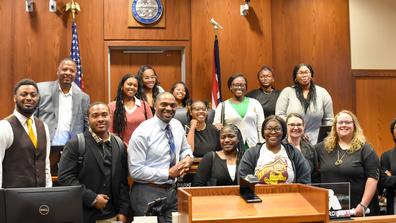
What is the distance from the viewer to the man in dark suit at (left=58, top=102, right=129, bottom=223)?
126 inches

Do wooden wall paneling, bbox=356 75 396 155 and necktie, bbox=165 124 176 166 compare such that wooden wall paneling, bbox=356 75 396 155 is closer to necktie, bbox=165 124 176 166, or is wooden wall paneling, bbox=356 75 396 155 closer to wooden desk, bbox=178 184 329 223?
necktie, bbox=165 124 176 166

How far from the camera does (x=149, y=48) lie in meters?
6.84

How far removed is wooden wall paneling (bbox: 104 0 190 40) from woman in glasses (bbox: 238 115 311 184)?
145 inches

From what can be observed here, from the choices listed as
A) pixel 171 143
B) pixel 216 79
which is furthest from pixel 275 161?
pixel 216 79

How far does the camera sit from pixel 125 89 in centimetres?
470

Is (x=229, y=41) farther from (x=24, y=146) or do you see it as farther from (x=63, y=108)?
(x=24, y=146)

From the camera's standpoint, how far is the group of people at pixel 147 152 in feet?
10.7

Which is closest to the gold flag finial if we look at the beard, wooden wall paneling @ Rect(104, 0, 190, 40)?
wooden wall paneling @ Rect(104, 0, 190, 40)

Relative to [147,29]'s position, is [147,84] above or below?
below

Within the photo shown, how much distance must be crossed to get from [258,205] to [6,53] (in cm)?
529

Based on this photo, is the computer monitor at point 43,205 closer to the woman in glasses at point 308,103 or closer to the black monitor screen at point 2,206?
the black monitor screen at point 2,206

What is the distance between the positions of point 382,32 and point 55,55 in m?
4.77

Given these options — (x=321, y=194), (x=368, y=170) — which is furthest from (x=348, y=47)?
(x=321, y=194)

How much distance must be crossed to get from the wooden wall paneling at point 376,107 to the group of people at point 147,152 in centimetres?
298
